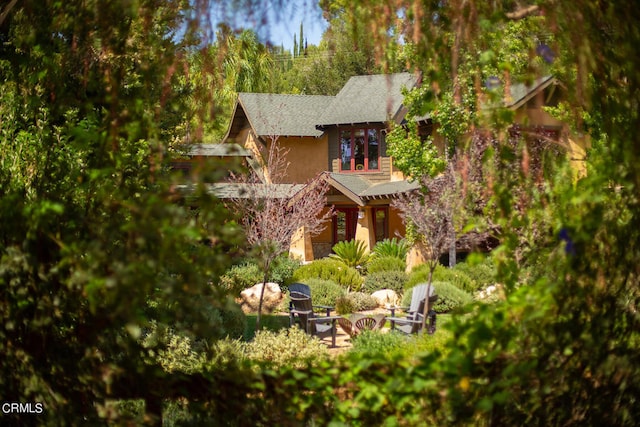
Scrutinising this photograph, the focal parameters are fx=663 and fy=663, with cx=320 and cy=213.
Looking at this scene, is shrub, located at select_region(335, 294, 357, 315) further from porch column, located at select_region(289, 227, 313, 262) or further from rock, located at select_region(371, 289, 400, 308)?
porch column, located at select_region(289, 227, 313, 262)

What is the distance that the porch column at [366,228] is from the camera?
27528mm

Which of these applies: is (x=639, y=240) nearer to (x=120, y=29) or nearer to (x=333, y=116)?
(x=120, y=29)

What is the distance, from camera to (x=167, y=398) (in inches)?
135

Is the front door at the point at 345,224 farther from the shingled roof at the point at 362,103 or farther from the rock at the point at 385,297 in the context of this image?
the rock at the point at 385,297

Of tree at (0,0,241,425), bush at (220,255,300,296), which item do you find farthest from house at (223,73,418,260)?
tree at (0,0,241,425)

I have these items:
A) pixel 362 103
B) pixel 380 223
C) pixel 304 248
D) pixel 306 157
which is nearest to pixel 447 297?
pixel 380 223

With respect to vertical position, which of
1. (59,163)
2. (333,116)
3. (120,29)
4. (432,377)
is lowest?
(432,377)

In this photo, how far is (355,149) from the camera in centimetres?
3064

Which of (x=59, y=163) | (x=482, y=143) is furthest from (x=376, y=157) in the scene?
(x=59, y=163)

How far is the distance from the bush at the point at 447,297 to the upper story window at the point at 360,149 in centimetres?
1322

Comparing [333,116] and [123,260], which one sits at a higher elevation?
[333,116]

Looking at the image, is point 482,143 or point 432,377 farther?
point 482,143

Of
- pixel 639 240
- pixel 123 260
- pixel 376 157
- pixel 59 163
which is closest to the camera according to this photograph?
pixel 123 260

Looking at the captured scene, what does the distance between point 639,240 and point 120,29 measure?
305 cm
